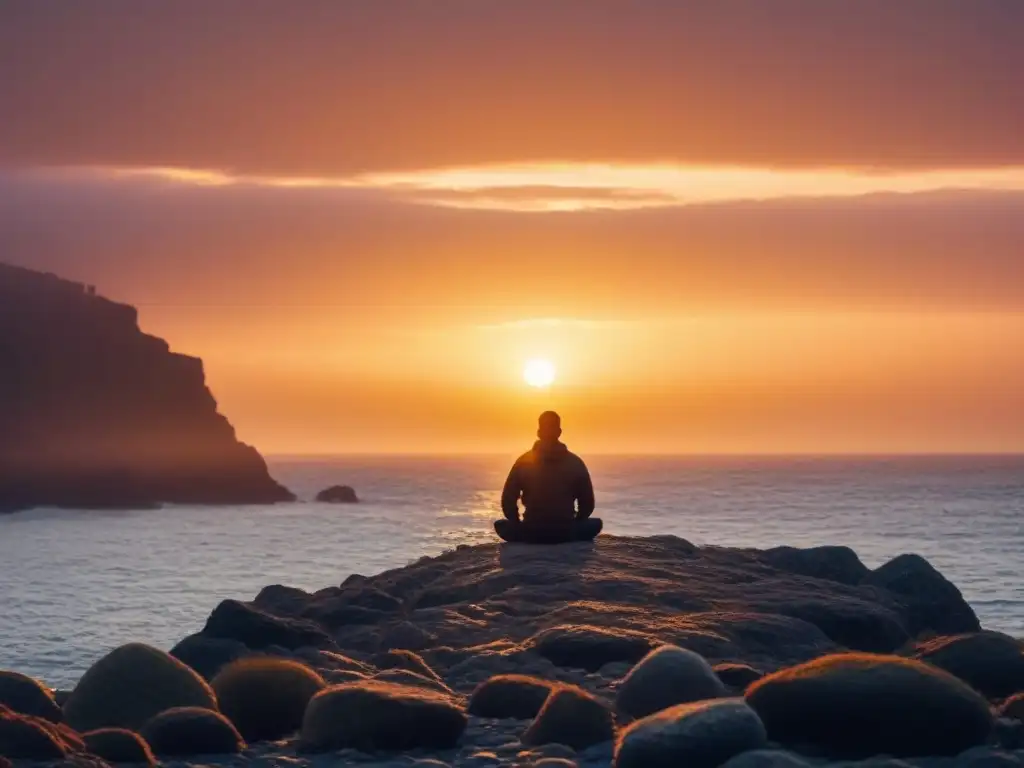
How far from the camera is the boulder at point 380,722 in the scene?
36.3ft

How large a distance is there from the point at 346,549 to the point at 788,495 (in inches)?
2322

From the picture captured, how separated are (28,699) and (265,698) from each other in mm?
2027

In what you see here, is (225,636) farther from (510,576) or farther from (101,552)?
(101,552)

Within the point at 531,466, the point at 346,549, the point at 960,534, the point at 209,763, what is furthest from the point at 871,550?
the point at 209,763

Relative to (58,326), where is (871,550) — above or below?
below

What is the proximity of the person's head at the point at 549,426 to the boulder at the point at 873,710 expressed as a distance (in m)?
8.71

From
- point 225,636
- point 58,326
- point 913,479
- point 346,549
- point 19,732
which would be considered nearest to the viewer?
point 19,732

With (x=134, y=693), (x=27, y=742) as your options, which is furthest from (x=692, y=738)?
(x=134, y=693)

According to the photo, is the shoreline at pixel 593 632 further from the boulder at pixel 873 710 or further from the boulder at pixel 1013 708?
the boulder at pixel 1013 708

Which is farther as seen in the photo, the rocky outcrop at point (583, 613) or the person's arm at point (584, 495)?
the person's arm at point (584, 495)

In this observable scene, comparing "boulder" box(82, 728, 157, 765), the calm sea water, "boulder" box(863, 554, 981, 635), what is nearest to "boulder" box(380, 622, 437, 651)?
"boulder" box(82, 728, 157, 765)

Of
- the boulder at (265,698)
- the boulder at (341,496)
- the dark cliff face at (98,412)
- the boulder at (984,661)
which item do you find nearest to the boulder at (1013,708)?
the boulder at (984,661)

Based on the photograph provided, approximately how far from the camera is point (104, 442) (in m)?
148

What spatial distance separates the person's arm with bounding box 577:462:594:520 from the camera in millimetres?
19500
